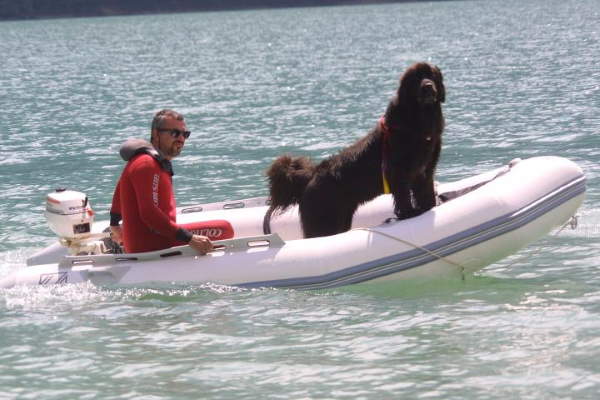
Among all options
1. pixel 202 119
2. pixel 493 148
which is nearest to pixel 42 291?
pixel 493 148

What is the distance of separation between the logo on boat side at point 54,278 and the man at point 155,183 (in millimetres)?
527

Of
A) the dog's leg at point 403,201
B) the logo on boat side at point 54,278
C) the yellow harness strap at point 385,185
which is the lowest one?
the logo on boat side at point 54,278

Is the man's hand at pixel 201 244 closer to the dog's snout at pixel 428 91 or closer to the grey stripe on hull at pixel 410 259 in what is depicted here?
the grey stripe on hull at pixel 410 259

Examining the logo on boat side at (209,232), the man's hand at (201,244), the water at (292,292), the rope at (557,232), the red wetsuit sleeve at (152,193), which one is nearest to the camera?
the water at (292,292)

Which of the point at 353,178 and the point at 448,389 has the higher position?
the point at 353,178

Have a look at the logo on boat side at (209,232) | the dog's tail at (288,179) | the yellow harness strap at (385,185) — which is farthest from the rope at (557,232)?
the logo on boat side at (209,232)

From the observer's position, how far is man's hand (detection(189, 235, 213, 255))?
6.98m

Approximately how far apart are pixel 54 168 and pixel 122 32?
172 ft

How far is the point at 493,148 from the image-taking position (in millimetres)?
13734

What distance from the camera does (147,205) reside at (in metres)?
6.78

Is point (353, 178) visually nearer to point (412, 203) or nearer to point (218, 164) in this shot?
point (412, 203)

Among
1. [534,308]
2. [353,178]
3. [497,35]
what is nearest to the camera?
[534,308]

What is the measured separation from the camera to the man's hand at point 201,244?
698cm

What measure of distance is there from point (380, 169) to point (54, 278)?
216cm
